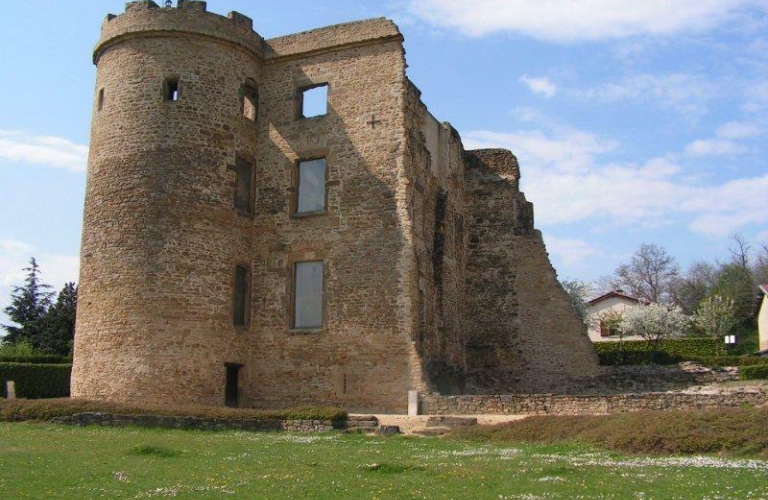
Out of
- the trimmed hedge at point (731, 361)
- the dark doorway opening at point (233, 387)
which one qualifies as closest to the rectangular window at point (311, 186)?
the dark doorway opening at point (233, 387)

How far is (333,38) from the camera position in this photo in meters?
24.5

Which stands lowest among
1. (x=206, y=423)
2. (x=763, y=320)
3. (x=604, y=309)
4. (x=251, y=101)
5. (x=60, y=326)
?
(x=206, y=423)

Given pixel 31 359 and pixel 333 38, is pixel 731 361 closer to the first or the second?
pixel 333 38

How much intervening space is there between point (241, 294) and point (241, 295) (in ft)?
0.11

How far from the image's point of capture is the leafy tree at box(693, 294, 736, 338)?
5506 centimetres

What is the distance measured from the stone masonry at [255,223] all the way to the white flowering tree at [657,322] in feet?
112

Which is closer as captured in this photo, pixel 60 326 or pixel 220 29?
pixel 220 29

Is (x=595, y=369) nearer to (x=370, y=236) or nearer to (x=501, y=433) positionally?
(x=370, y=236)

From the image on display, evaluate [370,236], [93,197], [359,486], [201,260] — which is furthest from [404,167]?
[359,486]

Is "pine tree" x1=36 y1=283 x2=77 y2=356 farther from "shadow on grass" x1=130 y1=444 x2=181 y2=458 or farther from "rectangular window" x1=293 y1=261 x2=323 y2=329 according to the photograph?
"shadow on grass" x1=130 y1=444 x2=181 y2=458

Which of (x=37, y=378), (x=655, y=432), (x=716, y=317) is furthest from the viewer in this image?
(x=716, y=317)

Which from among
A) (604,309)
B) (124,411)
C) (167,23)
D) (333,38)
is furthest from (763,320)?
(124,411)

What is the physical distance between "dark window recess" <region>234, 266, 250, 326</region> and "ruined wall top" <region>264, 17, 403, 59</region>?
21.8 ft

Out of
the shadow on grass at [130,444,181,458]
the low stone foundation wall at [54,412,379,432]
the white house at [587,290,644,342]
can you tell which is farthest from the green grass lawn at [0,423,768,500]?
the white house at [587,290,644,342]
